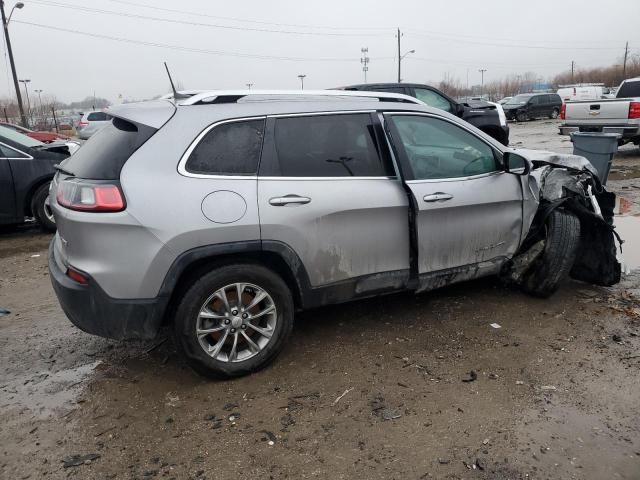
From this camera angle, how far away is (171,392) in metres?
3.24

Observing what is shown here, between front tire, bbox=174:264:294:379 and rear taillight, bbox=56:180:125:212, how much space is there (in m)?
0.66

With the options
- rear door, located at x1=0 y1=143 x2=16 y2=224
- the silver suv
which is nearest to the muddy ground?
the silver suv

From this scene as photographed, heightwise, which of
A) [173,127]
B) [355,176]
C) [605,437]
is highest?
[173,127]

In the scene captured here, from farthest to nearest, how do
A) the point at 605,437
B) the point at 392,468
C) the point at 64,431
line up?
the point at 64,431 → the point at 605,437 → the point at 392,468

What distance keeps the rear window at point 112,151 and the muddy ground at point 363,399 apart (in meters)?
1.39

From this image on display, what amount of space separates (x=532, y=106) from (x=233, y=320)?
110 ft

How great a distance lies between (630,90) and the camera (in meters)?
14.4

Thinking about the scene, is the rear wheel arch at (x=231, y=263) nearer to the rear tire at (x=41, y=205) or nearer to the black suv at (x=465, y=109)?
the rear tire at (x=41, y=205)

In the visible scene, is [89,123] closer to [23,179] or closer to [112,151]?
[23,179]

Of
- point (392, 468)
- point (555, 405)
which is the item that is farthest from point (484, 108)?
point (392, 468)

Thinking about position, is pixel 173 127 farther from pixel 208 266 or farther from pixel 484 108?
pixel 484 108

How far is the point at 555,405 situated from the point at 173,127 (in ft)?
9.18

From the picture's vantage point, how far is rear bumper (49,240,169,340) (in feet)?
9.77

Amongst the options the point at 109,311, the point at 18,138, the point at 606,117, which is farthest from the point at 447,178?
the point at 606,117
